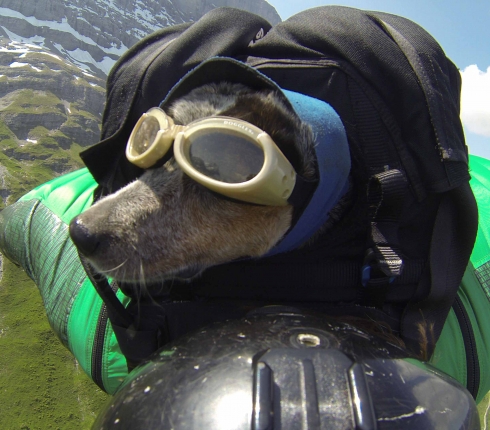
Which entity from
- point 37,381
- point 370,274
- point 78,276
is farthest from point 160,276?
point 37,381

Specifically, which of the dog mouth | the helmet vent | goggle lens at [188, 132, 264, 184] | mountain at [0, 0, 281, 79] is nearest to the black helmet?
the helmet vent

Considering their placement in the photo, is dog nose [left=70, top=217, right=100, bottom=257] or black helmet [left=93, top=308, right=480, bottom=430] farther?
dog nose [left=70, top=217, right=100, bottom=257]

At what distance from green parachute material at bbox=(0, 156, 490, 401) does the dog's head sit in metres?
0.86

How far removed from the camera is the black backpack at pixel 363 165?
5.82 feet

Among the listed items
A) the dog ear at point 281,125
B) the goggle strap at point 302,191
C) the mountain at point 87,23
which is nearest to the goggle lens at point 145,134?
the dog ear at point 281,125

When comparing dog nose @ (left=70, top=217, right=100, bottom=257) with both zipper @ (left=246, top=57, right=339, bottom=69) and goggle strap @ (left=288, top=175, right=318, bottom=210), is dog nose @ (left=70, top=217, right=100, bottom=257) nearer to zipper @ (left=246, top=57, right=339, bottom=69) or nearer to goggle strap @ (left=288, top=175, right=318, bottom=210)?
goggle strap @ (left=288, top=175, right=318, bottom=210)

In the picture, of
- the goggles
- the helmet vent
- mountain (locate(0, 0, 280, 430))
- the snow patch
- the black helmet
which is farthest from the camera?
the snow patch

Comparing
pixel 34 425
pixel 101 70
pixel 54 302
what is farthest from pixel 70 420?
pixel 101 70

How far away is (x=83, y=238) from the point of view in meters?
1.68

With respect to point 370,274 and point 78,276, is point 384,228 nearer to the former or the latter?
point 370,274

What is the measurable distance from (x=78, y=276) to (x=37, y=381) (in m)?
28.3

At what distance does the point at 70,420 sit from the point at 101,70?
118 m

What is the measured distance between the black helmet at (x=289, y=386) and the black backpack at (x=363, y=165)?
1.65 ft

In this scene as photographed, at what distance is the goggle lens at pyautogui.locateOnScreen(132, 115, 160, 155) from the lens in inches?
75.7
